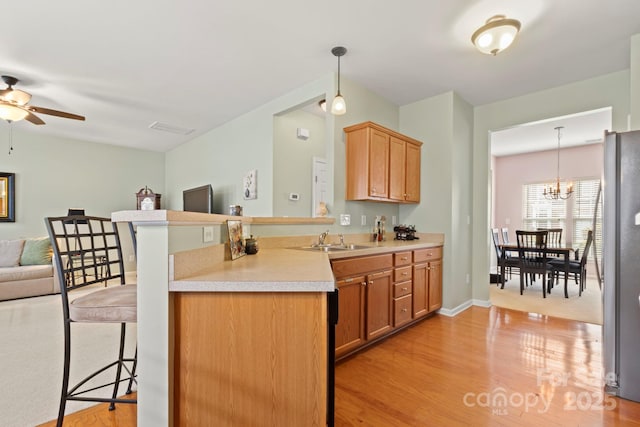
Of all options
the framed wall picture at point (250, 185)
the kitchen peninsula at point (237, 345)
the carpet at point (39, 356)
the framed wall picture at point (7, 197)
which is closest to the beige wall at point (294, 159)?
the framed wall picture at point (250, 185)

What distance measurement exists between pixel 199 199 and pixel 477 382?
471cm

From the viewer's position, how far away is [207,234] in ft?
5.27

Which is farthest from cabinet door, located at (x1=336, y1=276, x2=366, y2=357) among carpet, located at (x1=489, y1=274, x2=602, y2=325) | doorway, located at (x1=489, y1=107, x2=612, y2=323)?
doorway, located at (x1=489, y1=107, x2=612, y2=323)

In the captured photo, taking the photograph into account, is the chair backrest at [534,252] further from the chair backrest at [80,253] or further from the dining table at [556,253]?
the chair backrest at [80,253]

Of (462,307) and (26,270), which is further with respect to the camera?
(26,270)

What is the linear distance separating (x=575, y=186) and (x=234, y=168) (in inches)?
277

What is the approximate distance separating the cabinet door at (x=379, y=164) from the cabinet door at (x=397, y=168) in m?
0.08

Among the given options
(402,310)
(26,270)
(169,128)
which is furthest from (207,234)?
(26,270)

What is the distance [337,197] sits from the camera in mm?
3295

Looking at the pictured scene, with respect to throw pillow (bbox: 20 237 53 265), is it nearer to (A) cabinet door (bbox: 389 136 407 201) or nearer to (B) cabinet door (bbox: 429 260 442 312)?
(A) cabinet door (bbox: 389 136 407 201)

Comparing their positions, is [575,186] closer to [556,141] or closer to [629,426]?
[556,141]

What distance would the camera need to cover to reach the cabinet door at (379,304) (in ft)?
8.64

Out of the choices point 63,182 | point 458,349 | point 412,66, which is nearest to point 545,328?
point 458,349

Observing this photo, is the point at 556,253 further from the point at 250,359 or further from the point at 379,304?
the point at 250,359
